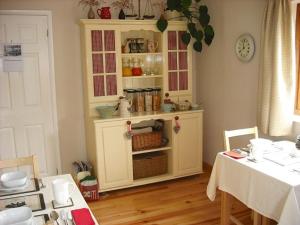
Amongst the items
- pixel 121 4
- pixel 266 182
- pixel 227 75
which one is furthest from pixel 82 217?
pixel 121 4

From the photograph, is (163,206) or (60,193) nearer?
(60,193)

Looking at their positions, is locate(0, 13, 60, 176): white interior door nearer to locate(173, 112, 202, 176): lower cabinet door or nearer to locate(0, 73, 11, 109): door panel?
locate(0, 73, 11, 109): door panel

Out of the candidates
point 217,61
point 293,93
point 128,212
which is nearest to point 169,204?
point 128,212

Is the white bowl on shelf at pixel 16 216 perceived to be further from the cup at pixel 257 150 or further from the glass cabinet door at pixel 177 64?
the glass cabinet door at pixel 177 64

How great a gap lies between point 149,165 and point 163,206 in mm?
631

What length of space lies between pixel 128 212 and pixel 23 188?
55.3 inches

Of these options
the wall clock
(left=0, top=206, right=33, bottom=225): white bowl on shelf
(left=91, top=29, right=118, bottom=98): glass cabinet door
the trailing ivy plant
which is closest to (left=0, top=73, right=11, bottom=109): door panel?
(left=91, top=29, right=118, bottom=98): glass cabinet door

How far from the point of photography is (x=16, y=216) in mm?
1477

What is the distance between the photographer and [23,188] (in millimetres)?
1921

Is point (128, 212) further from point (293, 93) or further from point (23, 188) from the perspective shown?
point (293, 93)

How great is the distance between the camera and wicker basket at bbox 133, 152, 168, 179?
3.66 m

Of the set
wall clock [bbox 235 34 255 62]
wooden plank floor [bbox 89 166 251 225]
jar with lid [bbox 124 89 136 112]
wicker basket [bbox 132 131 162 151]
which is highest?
wall clock [bbox 235 34 255 62]

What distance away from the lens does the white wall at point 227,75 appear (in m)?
3.37

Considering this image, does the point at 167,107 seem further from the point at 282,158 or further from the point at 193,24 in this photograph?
the point at 282,158
